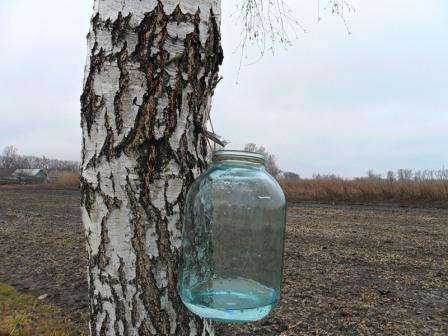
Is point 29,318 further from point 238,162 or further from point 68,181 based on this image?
point 68,181

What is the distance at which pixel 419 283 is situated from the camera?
18.1 ft

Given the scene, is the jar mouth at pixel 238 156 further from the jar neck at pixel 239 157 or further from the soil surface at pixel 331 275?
the soil surface at pixel 331 275

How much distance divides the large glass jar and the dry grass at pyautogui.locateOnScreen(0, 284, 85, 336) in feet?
8.93

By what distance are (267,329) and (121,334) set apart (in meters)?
2.68

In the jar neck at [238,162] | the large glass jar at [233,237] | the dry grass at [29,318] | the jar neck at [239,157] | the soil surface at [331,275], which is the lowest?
the dry grass at [29,318]

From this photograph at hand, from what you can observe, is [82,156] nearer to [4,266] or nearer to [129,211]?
[129,211]

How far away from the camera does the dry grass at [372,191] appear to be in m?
18.8

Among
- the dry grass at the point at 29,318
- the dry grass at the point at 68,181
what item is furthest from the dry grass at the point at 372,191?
the dry grass at the point at 29,318

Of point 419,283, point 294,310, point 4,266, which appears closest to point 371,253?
point 419,283

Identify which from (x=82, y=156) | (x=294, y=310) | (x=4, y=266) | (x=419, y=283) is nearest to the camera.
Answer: (x=82, y=156)

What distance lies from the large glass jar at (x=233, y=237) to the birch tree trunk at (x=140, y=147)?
0.24 feet

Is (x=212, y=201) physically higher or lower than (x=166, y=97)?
lower

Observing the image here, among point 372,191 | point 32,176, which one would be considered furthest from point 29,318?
point 32,176

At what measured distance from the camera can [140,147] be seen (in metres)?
1.48
